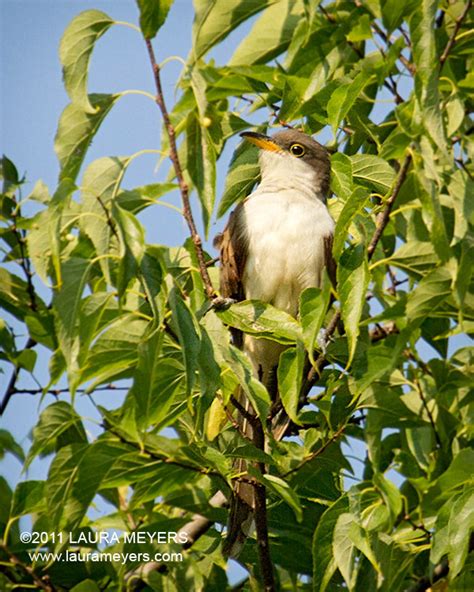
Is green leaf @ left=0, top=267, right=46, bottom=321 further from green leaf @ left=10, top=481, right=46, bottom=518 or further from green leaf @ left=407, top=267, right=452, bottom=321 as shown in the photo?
green leaf @ left=407, top=267, right=452, bottom=321

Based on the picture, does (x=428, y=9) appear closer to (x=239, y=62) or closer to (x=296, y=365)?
(x=296, y=365)

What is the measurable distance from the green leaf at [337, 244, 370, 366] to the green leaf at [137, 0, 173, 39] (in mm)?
1155

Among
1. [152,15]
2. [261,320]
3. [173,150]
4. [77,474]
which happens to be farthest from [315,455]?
[152,15]

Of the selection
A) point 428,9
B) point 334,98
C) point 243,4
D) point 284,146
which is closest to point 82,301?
point 334,98

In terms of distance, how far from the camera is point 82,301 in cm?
333

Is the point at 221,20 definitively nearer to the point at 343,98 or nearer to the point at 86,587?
the point at 343,98

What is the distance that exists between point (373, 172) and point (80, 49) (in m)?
1.37

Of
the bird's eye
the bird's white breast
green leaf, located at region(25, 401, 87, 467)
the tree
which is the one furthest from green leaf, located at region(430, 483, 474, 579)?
the bird's eye

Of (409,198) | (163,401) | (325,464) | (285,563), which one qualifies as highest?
(409,198)

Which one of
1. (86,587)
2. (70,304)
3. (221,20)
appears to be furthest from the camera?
(221,20)

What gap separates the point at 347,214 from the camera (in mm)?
3385

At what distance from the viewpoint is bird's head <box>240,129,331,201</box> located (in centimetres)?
607

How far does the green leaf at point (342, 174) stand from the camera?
12.4 feet

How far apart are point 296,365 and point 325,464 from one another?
0.75 meters
